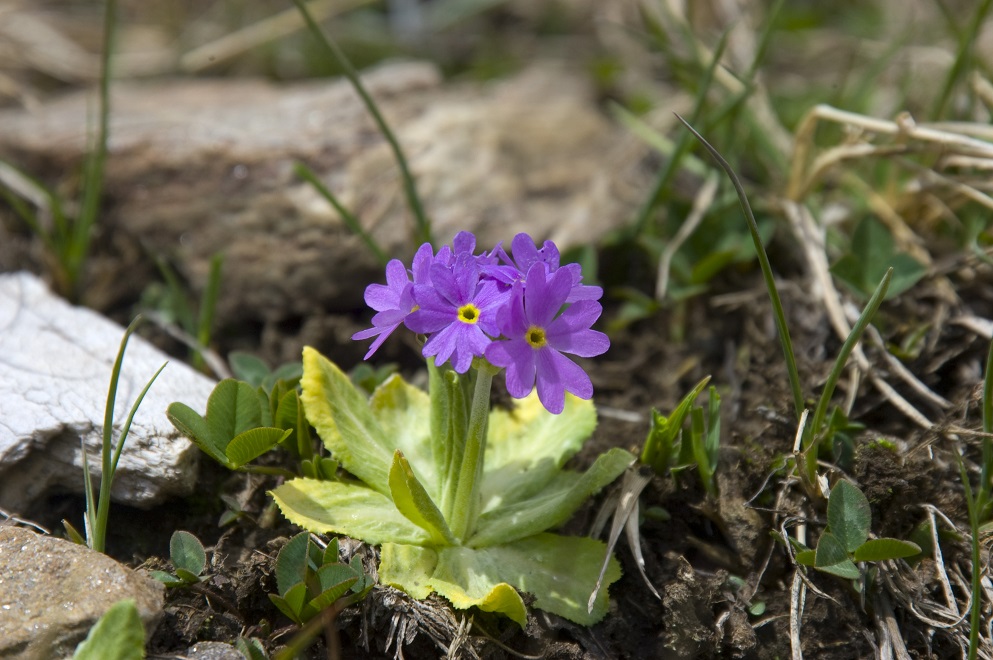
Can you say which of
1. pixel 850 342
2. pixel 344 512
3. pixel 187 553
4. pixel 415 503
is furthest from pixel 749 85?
pixel 187 553

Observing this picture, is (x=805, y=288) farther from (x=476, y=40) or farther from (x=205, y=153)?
(x=476, y=40)

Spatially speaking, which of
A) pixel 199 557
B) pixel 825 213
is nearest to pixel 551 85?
pixel 825 213

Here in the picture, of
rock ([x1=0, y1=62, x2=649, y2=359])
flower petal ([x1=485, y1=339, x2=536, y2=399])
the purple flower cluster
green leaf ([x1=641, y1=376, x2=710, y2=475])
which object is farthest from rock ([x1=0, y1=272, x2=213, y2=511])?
green leaf ([x1=641, y1=376, x2=710, y2=475])

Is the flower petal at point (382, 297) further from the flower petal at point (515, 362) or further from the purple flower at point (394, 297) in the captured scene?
the flower petal at point (515, 362)

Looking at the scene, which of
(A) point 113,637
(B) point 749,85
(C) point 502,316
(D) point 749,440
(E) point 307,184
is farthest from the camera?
(E) point 307,184

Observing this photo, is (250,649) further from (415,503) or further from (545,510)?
(545,510)

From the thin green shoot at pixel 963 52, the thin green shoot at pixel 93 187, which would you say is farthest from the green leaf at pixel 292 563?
the thin green shoot at pixel 963 52

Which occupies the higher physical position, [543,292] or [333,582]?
[543,292]
